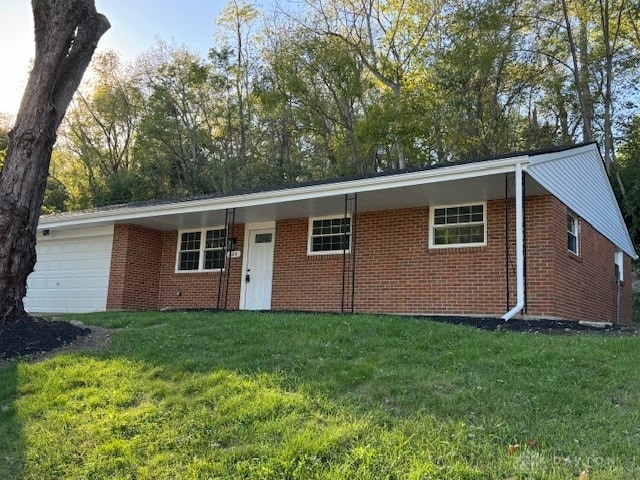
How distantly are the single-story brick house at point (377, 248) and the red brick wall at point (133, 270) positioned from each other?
0.03 m

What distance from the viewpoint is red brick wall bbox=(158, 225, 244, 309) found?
47.1 ft

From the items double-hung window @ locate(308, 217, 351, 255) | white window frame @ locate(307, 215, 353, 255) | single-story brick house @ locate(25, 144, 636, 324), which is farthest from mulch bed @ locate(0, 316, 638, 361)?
double-hung window @ locate(308, 217, 351, 255)

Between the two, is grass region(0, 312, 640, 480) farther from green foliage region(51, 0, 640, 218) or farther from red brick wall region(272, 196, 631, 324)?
green foliage region(51, 0, 640, 218)

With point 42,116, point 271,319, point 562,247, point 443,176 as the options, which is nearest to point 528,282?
point 562,247

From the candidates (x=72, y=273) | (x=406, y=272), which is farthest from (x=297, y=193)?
(x=72, y=273)

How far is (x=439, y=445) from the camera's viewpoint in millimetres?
3717

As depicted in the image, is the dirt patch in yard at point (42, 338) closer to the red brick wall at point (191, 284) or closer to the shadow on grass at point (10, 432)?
the shadow on grass at point (10, 432)

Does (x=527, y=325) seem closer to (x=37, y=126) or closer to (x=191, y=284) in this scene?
(x=37, y=126)

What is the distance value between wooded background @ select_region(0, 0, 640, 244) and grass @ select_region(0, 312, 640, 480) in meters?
13.1

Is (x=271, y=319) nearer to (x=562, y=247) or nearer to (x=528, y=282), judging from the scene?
(x=528, y=282)

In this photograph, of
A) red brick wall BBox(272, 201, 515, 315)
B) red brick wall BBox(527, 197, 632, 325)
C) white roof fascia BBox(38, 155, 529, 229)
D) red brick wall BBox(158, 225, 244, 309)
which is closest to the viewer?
white roof fascia BBox(38, 155, 529, 229)

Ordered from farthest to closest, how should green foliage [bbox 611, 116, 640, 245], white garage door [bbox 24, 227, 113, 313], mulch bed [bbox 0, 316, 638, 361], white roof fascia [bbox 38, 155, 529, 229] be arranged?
green foliage [bbox 611, 116, 640, 245] < white garage door [bbox 24, 227, 113, 313] < white roof fascia [bbox 38, 155, 529, 229] < mulch bed [bbox 0, 316, 638, 361]

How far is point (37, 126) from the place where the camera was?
8.75 metres

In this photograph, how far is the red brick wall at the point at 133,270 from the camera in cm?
1458
